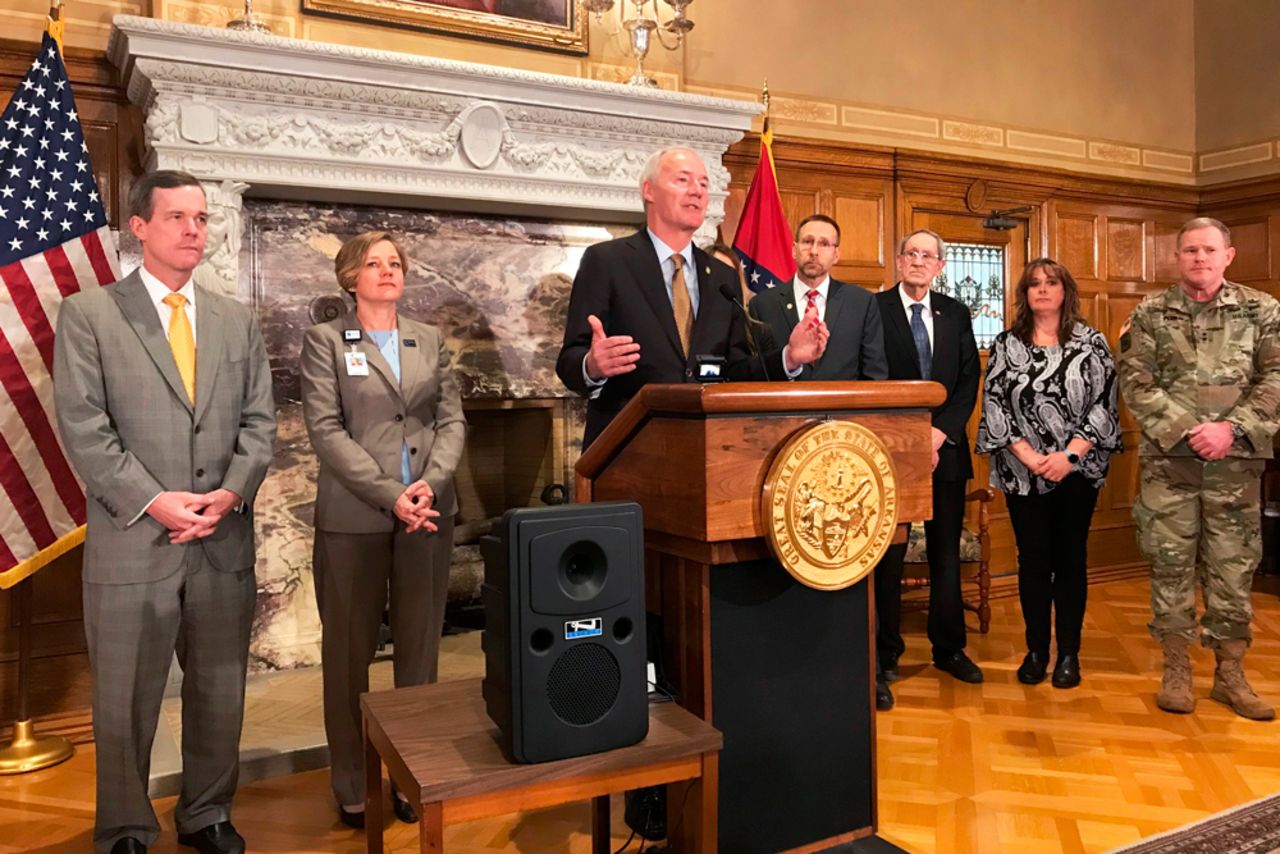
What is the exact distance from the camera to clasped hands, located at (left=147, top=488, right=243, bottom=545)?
219cm

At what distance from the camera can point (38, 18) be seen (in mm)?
3420

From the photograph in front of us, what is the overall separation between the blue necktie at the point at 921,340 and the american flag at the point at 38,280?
9.13 feet

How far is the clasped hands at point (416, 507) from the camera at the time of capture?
248cm

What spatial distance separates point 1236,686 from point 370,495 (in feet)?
9.55

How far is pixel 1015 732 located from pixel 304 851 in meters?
2.16

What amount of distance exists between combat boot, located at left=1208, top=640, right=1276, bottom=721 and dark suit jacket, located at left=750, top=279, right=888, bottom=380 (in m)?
1.52

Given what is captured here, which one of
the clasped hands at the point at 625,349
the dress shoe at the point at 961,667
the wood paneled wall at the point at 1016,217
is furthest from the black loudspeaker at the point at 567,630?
the wood paneled wall at the point at 1016,217

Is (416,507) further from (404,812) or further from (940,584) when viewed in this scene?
(940,584)

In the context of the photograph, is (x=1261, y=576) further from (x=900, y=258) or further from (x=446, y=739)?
(x=446, y=739)

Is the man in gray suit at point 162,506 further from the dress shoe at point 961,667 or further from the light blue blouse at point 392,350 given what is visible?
the dress shoe at point 961,667

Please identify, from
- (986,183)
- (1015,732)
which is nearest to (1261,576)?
(986,183)

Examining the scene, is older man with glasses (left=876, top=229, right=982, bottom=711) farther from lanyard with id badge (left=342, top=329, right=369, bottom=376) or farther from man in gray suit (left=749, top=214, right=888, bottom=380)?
lanyard with id badge (left=342, top=329, right=369, bottom=376)

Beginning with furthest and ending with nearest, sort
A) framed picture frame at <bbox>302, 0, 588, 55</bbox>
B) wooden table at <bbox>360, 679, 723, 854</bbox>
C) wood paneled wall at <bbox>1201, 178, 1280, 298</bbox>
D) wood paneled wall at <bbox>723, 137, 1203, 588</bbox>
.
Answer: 1. wood paneled wall at <bbox>1201, 178, 1280, 298</bbox>
2. wood paneled wall at <bbox>723, 137, 1203, 588</bbox>
3. framed picture frame at <bbox>302, 0, 588, 55</bbox>
4. wooden table at <bbox>360, 679, 723, 854</bbox>

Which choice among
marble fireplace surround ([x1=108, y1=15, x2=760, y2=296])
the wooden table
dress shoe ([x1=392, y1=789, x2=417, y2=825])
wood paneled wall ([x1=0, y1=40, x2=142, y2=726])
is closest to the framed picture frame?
marble fireplace surround ([x1=108, y1=15, x2=760, y2=296])
